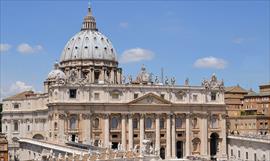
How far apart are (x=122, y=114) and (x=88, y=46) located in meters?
24.2

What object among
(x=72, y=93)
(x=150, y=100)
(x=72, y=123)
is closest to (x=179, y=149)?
(x=150, y=100)

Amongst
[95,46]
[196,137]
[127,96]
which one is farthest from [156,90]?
[95,46]

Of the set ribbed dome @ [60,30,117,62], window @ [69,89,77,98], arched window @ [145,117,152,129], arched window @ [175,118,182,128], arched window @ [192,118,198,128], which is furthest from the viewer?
ribbed dome @ [60,30,117,62]

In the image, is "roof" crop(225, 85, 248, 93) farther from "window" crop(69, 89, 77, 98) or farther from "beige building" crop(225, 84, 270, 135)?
"window" crop(69, 89, 77, 98)

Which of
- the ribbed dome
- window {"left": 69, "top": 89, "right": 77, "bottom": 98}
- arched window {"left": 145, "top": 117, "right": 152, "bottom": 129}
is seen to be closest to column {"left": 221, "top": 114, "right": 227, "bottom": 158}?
arched window {"left": 145, "top": 117, "right": 152, "bottom": 129}

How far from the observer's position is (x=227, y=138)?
92500 mm

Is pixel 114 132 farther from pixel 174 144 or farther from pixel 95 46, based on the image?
pixel 95 46

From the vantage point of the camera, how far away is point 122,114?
278 ft

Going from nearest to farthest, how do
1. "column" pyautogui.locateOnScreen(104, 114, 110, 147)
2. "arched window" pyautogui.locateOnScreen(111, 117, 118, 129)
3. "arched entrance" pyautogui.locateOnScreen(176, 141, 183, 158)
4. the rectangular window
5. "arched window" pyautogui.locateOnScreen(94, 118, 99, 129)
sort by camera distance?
"column" pyautogui.locateOnScreen(104, 114, 110, 147)
"arched window" pyautogui.locateOnScreen(94, 118, 99, 129)
the rectangular window
"arched window" pyautogui.locateOnScreen(111, 117, 118, 129)
"arched entrance" pyautogui.locateOnScreen(176, 141, 183, 158)

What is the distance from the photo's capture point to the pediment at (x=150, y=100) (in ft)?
280

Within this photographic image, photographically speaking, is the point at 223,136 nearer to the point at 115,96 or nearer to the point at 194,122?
the point at 194,122

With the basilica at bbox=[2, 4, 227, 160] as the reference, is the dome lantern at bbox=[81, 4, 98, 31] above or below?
above

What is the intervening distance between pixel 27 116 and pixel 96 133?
22.1 metres

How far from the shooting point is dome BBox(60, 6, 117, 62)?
104m
